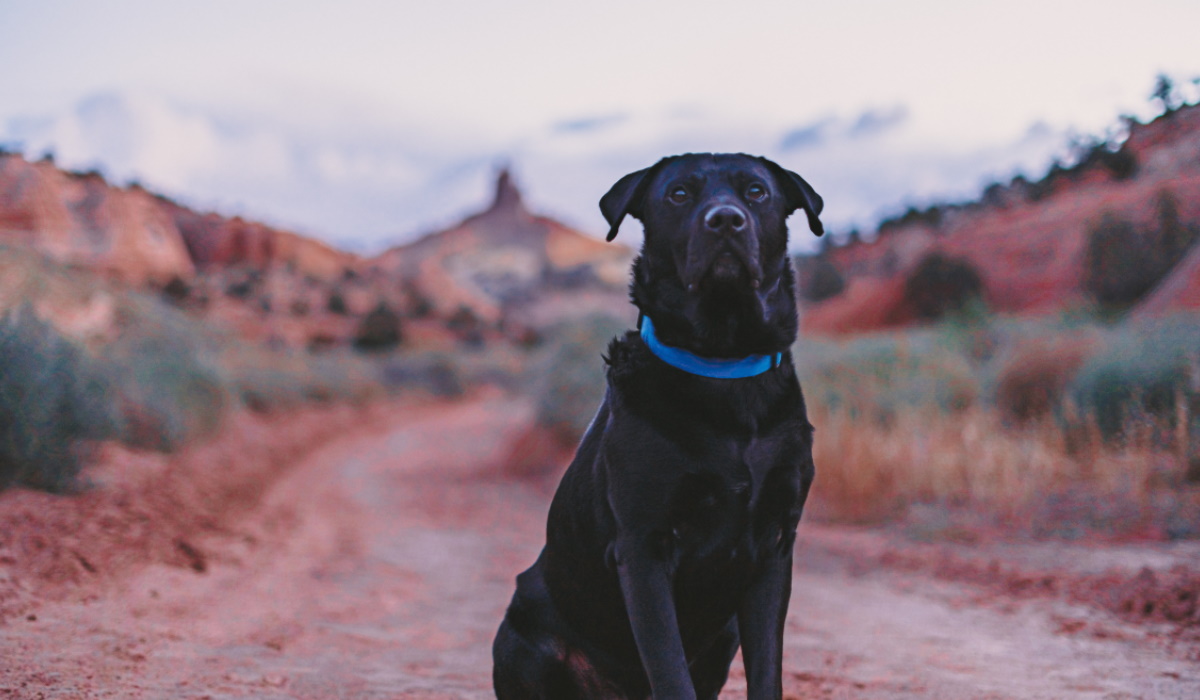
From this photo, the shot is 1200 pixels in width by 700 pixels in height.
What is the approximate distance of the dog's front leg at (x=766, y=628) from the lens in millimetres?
2678

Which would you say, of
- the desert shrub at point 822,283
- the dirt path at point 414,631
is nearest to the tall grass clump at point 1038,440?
the dirt path at point 414,631

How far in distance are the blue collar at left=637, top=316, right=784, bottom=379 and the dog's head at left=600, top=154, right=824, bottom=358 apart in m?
0.03

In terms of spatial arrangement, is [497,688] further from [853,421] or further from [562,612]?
[853,421]

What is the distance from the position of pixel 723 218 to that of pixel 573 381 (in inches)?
465

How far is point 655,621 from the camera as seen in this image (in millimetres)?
2512

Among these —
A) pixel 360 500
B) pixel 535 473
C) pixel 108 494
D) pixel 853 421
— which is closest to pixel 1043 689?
pixel 108 494

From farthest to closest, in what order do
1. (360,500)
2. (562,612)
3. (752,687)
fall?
(360,500), (562,612), (752,687)

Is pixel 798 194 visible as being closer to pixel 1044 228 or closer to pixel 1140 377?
pixel 1140 377

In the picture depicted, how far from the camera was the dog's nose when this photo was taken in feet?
9.01

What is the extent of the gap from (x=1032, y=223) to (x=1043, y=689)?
Result: 1233 inches

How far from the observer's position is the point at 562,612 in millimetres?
3014

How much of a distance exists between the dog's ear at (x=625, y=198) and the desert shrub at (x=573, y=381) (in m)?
9.63

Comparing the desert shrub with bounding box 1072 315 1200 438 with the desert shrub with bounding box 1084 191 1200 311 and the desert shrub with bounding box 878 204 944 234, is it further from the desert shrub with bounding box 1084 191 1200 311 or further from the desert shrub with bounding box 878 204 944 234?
the desert shrub with bounding box 878 204 944 234

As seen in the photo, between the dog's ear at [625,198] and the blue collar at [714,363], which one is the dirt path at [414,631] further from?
the dog's ear at [625,198]
